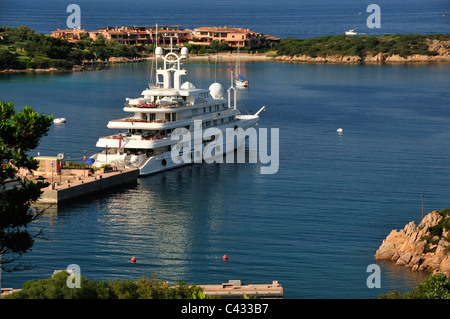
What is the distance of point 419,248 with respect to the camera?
4175 cm

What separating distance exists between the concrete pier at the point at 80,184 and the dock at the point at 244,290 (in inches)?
743

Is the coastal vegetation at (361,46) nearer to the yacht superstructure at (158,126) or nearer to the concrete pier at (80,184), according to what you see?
the yacht superstructure at (158,126)

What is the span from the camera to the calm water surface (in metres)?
40.6

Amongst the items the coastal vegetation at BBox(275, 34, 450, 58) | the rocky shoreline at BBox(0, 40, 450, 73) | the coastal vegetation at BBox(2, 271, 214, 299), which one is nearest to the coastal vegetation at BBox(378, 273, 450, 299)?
the coastal vegetation at BBox(2, 271, 214, 299)

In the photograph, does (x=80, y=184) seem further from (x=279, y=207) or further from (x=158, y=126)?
(x=279, y=207)

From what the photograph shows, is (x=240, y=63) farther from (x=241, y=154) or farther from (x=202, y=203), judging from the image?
(x=202, y=203)

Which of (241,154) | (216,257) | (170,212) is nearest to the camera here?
(216,257)

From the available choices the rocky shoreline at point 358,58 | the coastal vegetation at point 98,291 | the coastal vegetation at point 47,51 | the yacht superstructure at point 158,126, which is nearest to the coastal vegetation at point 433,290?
the coastal vegetation at point 98,291

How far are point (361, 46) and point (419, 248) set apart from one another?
132894mm

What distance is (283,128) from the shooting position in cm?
8250

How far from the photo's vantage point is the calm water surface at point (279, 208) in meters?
40.6

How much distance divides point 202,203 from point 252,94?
58389 mm

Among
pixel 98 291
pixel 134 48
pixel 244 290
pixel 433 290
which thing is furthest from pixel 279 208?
pixel 134 48
